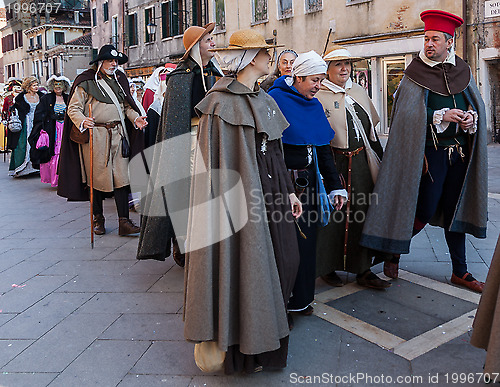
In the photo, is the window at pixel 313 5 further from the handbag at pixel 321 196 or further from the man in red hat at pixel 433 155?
the handbag at pixel 321 196

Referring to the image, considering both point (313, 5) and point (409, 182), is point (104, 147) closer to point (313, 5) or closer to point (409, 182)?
point (409, 182)

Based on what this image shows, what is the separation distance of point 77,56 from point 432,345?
44687 mm

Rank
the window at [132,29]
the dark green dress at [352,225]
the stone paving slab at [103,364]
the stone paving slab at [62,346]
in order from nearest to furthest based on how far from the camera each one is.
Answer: the stone paving slab at [103,364] < the stone paving slab at [62,346] < the dark green dress at [352,225] < the window at [132,29]

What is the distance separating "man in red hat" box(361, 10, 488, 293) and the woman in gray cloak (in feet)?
4.77

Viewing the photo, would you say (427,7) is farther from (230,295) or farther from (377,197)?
(230,295)

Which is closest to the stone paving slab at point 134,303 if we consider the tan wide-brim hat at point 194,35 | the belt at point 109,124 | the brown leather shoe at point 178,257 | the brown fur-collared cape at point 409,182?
the brown leather shoe at point 178,257

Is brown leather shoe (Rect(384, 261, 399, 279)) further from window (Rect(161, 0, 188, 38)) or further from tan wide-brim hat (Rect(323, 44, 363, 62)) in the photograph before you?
window (Rect(161, 0, 188, 38))

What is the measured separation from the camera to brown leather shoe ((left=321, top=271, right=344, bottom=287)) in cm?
451

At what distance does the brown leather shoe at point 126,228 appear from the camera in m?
6.29

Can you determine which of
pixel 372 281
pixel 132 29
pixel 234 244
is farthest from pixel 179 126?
pixel 132 29

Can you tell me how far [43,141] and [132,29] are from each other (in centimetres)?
2298

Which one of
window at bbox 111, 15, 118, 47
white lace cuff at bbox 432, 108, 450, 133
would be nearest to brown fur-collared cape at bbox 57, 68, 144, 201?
white lace cuff at bbox 432, 108, 450, 133

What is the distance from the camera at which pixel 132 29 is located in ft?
102

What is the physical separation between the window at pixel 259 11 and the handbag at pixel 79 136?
16.7 metres
